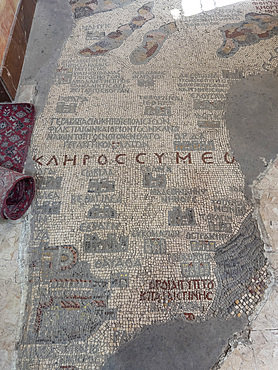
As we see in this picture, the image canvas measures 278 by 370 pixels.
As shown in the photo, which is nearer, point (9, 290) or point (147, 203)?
point (9, 290)

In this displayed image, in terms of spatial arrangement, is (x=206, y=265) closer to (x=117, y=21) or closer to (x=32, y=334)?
(x=32, y=334)

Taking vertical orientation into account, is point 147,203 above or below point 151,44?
below

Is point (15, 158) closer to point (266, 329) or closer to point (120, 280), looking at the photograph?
point (120, 280)

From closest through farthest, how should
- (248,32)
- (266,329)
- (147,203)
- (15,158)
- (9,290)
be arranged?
1. (266,329)
2. (9,290)
3. (147,203)
4. (15,158)
5. (248,32)

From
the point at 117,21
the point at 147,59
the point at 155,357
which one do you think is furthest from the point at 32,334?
the point at 117,21

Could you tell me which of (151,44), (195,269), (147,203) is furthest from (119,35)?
(195,269)

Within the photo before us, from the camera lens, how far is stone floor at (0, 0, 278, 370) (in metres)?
2.56

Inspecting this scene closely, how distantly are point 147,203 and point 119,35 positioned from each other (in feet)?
9.21

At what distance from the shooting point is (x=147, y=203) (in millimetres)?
3111

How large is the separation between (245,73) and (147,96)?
4.51ft

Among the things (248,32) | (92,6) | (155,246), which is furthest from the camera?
(92,6)

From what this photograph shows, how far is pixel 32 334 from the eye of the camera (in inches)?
101

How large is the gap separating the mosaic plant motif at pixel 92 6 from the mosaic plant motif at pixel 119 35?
41 cm

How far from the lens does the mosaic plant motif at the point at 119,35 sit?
4297 millimetres
